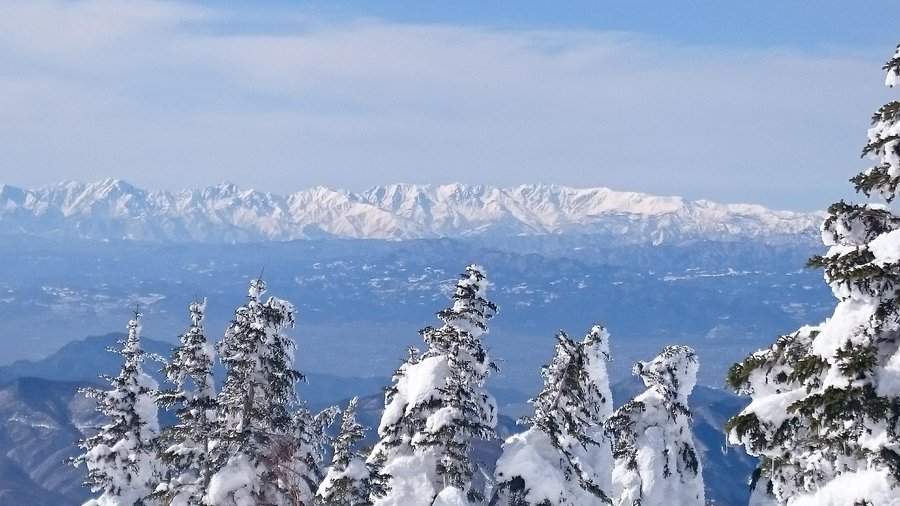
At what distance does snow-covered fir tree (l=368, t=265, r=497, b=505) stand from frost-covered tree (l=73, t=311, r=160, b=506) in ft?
33.3

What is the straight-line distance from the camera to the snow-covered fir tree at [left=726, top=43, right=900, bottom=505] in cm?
1210

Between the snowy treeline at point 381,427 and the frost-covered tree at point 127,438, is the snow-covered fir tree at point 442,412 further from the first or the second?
the frost-covered tree at point 127,438

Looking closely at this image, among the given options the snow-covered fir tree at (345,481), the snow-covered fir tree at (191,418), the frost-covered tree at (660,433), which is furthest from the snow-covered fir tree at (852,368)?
the frost-covered tree at (660,433)

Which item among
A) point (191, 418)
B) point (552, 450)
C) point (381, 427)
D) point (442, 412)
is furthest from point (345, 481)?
point (191, 418)

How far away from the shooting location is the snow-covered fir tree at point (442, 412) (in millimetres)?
24391

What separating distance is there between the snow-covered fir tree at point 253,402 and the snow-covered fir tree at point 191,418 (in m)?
0.83

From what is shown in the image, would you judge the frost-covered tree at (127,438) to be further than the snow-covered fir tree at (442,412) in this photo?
Yes

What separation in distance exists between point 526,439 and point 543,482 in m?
1.51

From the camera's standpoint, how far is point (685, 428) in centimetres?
3797

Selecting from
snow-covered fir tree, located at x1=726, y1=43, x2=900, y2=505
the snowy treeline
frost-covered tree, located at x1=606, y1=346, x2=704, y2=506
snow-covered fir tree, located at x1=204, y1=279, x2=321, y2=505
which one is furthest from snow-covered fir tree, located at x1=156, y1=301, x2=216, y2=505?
frost-covered tree, located at x1=606, y1=346, x2=704, y2=506

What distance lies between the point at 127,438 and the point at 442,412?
13737 millimetres

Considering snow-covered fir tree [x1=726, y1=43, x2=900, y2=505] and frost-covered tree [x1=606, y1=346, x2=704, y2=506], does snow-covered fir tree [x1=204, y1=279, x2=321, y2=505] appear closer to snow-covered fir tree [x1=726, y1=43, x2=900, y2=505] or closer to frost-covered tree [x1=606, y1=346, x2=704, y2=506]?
snow-covered fir tree [x1=726, y1=43, x2=900, y2=505]

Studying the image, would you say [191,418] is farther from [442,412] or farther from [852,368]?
[852,368]

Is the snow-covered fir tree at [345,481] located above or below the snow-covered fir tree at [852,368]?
below
